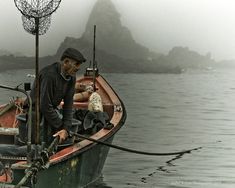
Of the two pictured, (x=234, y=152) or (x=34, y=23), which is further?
(x=234, y=152)

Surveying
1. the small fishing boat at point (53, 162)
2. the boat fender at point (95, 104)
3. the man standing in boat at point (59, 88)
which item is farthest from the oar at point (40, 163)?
the boat fender at point (95, 104)

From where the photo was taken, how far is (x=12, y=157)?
965 centimetres

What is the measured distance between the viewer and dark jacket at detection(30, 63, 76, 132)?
9195mm

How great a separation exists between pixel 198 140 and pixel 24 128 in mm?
17050

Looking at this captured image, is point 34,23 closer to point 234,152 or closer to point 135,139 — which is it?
point 234,152

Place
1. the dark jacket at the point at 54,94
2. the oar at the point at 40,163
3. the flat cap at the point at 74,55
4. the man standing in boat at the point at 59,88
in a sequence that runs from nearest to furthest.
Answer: the oar at the point at 40,163
the flat cap at the point at 74,55
the man standing in boat at the point at 59,88
the dark jacket at the point at 54,94

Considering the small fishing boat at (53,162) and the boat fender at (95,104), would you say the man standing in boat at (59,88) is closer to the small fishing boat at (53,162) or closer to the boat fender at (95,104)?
the small fishing boat at (53,162)

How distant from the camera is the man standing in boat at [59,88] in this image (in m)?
9.06

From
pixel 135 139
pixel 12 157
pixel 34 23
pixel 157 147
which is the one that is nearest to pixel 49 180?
pixel 12 157

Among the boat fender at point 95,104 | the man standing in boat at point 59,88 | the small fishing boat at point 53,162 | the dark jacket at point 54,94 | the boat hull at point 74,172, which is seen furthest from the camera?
the boat fender at point 95,104

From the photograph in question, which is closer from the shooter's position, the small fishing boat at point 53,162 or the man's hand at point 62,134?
the small fishing boat at point 53,162

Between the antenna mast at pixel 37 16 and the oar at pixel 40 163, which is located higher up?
the antenna mast at pixel 37 16

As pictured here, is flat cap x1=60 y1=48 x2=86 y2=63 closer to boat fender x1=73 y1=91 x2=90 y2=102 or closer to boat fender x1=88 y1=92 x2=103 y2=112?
boat fender x1=88 y1=92 x2=103 y2=112

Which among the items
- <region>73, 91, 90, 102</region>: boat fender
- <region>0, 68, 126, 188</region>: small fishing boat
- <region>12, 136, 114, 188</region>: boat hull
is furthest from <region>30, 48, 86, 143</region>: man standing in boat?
<region>73, 91, 90, 102</region>: boat fender
